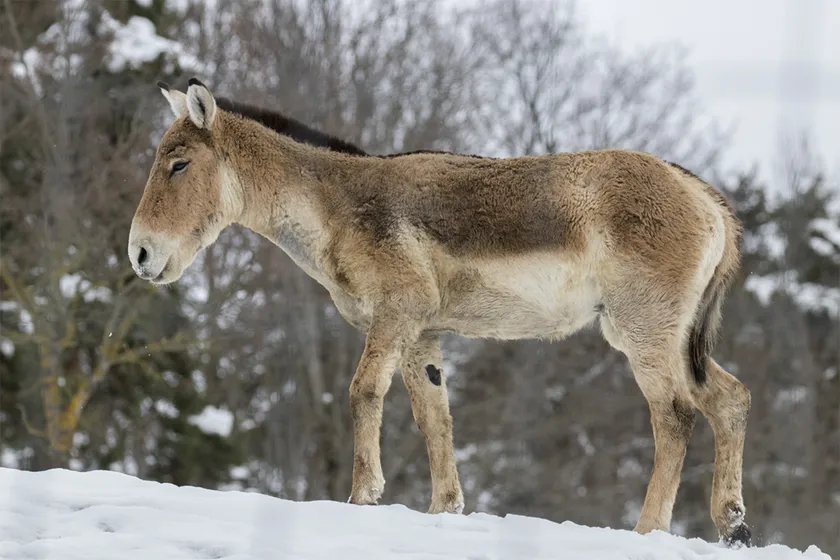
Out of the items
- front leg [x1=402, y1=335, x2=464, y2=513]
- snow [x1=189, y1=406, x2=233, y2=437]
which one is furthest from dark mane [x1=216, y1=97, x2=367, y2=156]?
snow [x1=189, y1=406, x2=233, y2=437]

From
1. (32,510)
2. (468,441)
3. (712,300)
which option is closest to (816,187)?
(468,441)

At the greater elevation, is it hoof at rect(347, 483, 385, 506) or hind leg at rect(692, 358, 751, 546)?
hind leg at rect(692, 358, 751, 546)

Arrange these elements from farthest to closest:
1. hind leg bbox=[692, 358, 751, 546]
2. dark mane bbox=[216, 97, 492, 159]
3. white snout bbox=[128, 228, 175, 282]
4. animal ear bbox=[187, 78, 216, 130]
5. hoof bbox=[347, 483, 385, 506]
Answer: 1. dark mane bbox=[216, 97, 492, 159]
2. animal ear bbox=[187, 78, 216, 130]
3. white snout bbox=[128, 228, 175, 282]
4. hind leg bbox=[692, 358, 751, 546]
5. hoof bbox=[347, 483, 385, 506]

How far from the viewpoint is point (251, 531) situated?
19.2ft

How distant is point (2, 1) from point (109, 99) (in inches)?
117

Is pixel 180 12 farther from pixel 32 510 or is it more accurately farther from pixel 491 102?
pixel 32 510

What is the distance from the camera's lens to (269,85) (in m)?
24.8

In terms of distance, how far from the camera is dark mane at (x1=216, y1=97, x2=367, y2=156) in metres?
8.54

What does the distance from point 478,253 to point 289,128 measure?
1.84 metres

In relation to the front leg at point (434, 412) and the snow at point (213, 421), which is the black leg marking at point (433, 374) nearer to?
the front leg at point (434, 412)

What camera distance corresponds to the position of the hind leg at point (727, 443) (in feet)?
24.4

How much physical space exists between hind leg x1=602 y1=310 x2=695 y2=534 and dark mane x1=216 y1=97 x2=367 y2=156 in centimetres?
240

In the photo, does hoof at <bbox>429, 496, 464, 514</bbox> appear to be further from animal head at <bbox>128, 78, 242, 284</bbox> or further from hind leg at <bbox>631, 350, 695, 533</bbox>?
animal head at <bbox>128, 78, 242, 284</bbox>

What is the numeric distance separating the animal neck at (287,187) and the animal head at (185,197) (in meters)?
0.10
